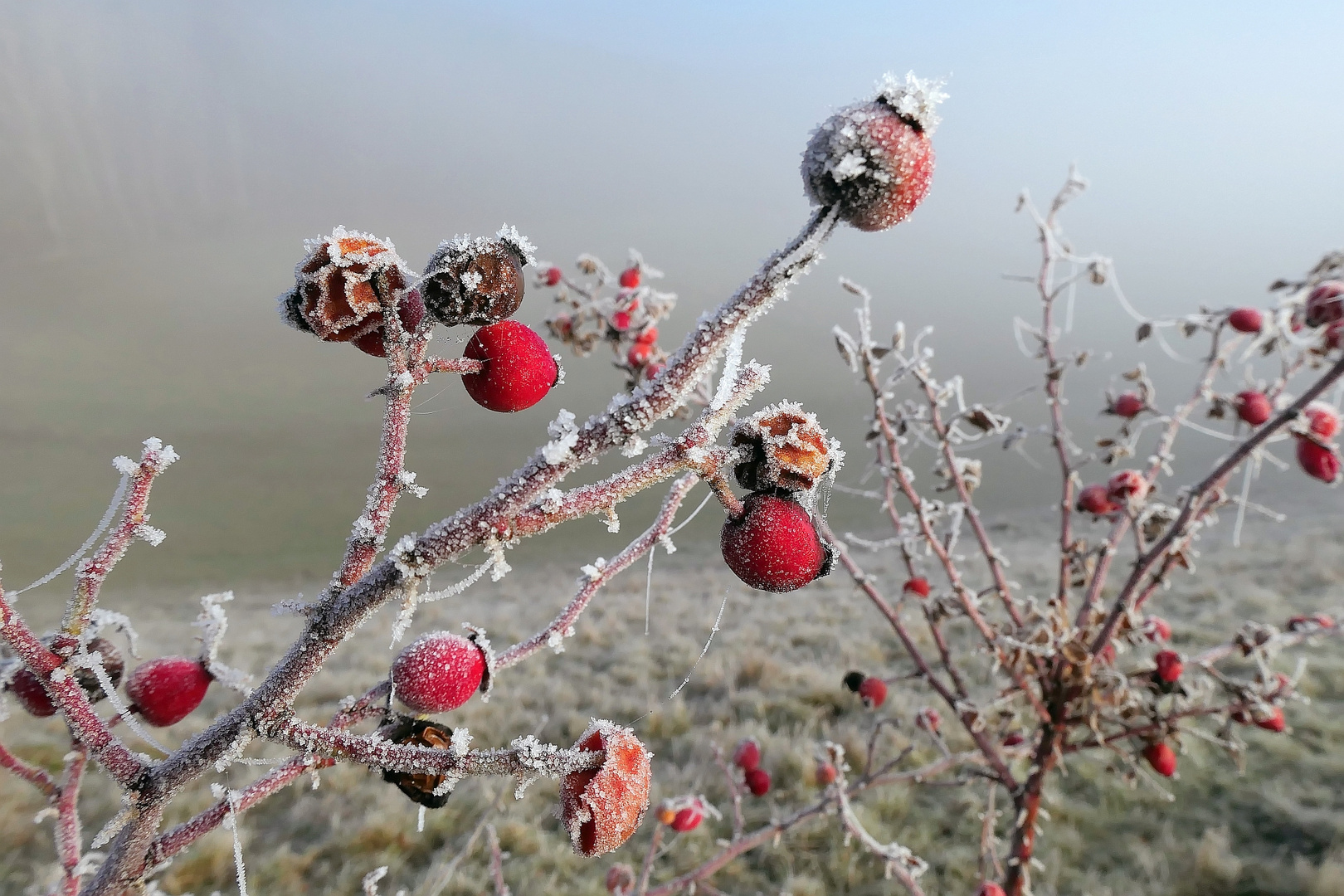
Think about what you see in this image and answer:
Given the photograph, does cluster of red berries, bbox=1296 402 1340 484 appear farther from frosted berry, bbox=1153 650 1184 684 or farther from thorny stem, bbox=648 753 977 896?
thorny stem, bbox=648 753 977 896

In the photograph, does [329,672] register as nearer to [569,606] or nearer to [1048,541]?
[569,606]

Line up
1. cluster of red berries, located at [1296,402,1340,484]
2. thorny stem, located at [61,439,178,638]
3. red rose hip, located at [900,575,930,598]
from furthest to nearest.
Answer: red rose hip, located at [900,575,930,598] → cluster of red berries, located at [1296,402,1340,484] → thorny stem, located at [61,439,178,638]

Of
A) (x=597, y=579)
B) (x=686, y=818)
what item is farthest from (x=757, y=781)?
(x=597, y=579)

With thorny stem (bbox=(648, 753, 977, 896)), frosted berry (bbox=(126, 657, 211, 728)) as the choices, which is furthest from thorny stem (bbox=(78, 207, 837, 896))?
thorny stem (bbox=(648, 753, 977, 896))

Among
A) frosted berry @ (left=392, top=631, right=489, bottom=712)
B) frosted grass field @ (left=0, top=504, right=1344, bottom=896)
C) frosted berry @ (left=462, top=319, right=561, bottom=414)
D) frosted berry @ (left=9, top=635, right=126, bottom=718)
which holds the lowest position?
frosted grass field @ (left=0, top=504, right=1344, bottom=896)

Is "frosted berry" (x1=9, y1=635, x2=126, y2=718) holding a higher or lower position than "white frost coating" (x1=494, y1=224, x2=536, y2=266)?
lower

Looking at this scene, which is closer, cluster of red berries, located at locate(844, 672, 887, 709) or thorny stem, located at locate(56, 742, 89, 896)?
thorny stem, located at locate(56, 742, 89, 896)

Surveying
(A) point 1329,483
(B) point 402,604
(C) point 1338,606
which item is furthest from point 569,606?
(C) point 1338,606

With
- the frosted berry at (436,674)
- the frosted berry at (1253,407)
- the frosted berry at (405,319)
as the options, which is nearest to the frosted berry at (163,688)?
the frosted berry at (436,674)
